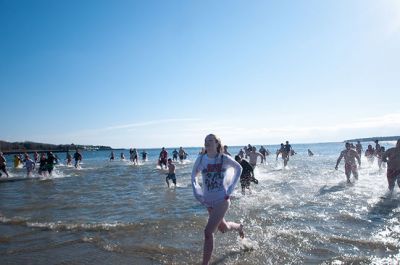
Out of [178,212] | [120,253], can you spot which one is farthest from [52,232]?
[178,212]

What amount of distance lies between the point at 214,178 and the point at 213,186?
0.12 meters

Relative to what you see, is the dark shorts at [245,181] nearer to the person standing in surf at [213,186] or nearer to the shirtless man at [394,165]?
the shirtless man at [394,165]

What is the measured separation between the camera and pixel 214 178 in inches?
203

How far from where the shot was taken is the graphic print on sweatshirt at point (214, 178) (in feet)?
16.8

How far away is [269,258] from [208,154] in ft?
6.18

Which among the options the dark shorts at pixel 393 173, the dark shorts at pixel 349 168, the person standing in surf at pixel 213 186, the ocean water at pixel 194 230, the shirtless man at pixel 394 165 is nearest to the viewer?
the person standing in surf at pixel 213 186

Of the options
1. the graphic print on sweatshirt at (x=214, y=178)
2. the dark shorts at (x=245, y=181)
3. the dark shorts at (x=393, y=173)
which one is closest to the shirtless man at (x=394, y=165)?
the dark shorts at (x=393, y=173)

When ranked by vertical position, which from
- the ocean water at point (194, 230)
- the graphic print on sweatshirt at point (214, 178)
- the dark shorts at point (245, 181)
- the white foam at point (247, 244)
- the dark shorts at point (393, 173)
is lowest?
the ocean water at point (194, 230)

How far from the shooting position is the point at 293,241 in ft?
20.7

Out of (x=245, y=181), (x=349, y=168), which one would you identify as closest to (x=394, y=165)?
(x=349, y=168)

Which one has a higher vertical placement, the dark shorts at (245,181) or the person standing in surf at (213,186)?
the person standing in surf at (213,186)

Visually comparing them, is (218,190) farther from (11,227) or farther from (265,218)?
(11,227)

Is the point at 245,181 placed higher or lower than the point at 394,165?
lower

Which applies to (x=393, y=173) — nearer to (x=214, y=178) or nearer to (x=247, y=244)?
(x=247, y=244)
